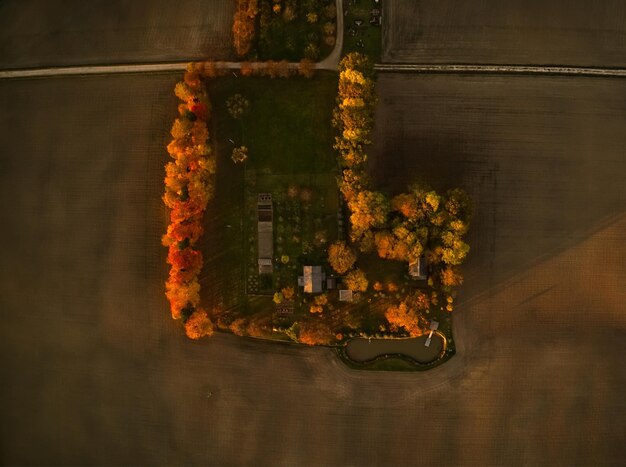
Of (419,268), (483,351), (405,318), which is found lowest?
(483,351)

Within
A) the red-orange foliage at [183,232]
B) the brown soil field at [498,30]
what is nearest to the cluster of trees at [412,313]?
the red-orange foliage at [183,232]

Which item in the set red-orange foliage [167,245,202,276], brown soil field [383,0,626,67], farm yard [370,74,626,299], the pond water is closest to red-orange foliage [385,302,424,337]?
the pond water

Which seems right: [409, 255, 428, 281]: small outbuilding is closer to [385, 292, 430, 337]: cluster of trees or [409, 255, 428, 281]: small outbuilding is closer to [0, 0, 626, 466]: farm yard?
[385, 292, 430, 337]: cluster of trees

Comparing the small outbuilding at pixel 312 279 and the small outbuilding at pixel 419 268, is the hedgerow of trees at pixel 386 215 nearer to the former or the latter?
the small outbuilding at pixel 419 268

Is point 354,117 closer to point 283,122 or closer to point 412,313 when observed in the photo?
point 283,122

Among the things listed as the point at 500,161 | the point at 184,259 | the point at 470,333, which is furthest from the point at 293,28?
the point at 470,333

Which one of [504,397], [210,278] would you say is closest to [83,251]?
[210,278]

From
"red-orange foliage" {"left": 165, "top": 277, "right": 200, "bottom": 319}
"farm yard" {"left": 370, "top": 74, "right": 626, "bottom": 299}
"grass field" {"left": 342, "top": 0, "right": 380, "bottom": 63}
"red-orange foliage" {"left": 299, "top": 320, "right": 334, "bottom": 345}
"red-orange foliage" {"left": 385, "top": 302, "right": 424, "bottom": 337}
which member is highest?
"grass field" {"left": 342, "top": 0, "right": 380, "bottom": 63}
